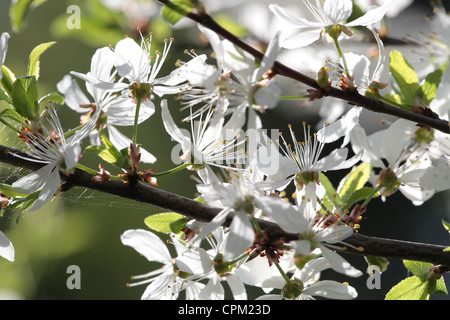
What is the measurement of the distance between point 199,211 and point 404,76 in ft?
1.43

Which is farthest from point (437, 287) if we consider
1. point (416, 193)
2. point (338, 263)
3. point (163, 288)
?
point (163, 288)

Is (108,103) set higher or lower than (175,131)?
higher

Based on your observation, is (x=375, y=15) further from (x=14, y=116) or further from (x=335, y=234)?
(x=14, y=116)

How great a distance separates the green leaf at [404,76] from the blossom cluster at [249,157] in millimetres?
22

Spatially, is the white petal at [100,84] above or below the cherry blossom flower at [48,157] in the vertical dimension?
above

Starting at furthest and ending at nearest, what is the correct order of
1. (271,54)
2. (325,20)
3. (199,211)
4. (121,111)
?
1. (121,111)
2. (325,20)
3. (199,211)
4. (271,54)

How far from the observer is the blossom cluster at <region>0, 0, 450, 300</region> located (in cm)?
86

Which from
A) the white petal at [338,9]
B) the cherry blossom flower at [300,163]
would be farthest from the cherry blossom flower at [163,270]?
the white petal at [338,9]

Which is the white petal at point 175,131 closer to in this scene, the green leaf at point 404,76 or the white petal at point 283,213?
the white petal at point 283,213

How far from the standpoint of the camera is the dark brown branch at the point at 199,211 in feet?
2.98

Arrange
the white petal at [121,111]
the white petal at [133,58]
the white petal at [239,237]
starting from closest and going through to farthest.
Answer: the white petal at [239,237]
the white petal at [133,58]
the white petal at [121,111]

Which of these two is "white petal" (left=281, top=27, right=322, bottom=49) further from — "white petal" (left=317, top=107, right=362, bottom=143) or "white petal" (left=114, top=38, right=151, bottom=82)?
"white petal" (left=114, top=38, right=151, bottom=82)

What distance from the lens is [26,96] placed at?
3.10 feet
